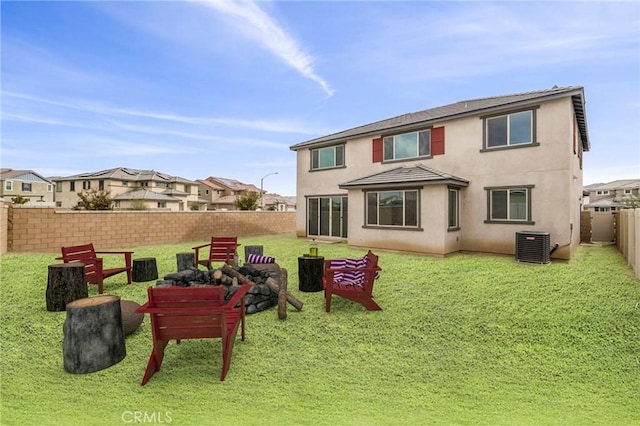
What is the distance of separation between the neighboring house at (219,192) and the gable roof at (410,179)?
173 feet

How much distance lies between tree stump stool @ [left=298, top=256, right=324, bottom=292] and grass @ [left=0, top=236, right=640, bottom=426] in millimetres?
385

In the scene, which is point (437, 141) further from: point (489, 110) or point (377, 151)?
point (377, 151)

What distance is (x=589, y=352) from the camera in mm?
4562

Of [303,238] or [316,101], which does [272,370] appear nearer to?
[303,238]

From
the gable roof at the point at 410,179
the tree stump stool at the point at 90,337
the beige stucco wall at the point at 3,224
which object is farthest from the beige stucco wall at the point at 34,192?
the tree stump stool at the point at 90,337

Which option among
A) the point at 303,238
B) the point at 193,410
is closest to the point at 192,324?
the point at 193,410

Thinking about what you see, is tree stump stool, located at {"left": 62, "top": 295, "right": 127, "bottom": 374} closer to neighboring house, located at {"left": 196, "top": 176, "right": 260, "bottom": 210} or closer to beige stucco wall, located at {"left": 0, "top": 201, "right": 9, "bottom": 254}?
beige stucco wall, located at {"left": 0, "top": 201, "right": 9, "bottom": 254}

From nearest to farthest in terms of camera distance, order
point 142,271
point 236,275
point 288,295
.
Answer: point 288,295
point 236,275
point 142,271

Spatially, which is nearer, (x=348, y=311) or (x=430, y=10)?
(x=348, y=311)

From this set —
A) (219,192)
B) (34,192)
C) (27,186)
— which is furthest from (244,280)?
(27,186)

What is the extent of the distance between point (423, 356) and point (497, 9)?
11.1 metres

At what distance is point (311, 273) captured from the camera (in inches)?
307

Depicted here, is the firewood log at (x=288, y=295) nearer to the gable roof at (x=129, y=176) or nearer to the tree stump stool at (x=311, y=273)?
the tree stump stool at (x=311, y=273)

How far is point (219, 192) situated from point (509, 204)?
213ft
